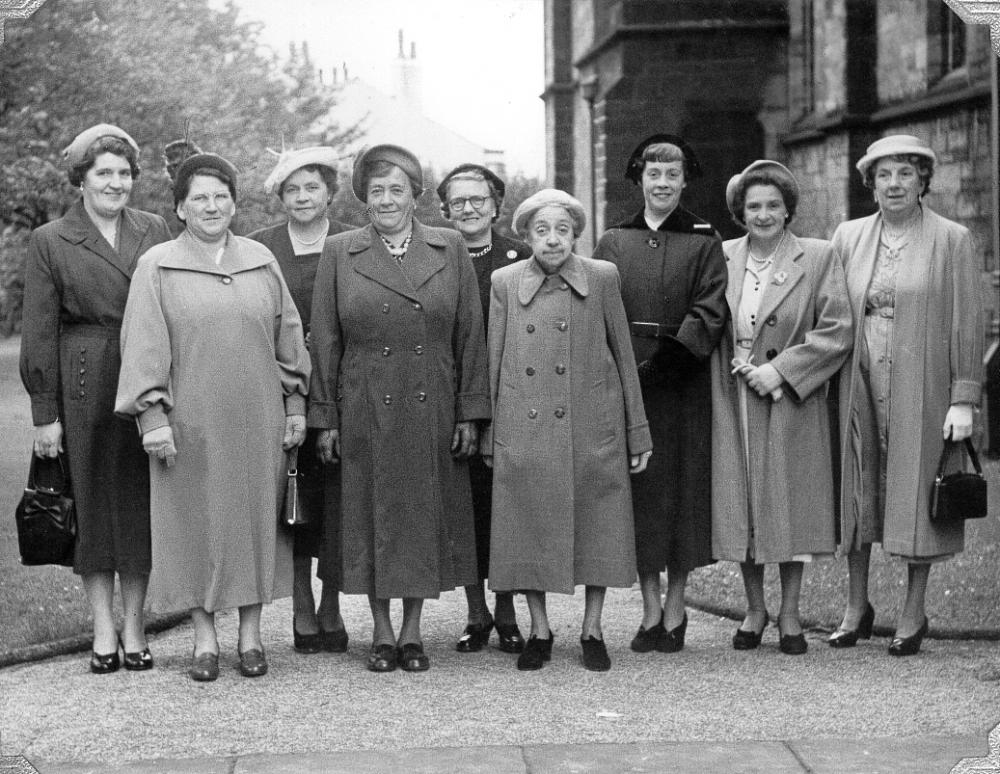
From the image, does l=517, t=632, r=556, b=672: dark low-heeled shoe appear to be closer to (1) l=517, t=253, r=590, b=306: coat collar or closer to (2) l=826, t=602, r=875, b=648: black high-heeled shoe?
(2) l=826, t=602, r=875, b=648: black high-heeled shoe

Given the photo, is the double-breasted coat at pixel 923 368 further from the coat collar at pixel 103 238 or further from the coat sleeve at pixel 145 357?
the coat collar at pixel 103 238

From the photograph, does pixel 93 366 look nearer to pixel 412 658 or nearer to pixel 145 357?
pixel 145 357

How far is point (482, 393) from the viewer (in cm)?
670

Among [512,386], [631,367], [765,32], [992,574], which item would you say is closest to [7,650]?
[512,386]

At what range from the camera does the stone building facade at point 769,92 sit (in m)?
15.0

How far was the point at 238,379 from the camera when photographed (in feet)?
21.3

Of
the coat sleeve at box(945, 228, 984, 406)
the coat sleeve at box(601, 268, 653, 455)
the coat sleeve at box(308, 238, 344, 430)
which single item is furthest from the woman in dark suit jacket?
the coat sleeve at box(945, 228, 984, 406)

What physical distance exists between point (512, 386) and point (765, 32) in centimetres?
1446

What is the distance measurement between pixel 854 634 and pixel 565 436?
5.62 ft

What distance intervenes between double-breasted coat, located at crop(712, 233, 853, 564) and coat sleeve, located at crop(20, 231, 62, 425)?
2891 millimetres

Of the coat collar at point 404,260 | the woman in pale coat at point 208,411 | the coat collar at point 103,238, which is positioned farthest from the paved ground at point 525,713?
the coat collar at point 103,238

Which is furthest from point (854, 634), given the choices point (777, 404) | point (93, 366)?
point (93, 366)

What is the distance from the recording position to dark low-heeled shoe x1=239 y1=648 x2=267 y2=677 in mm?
6531

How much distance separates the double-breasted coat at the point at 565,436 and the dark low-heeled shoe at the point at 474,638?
530 mm
